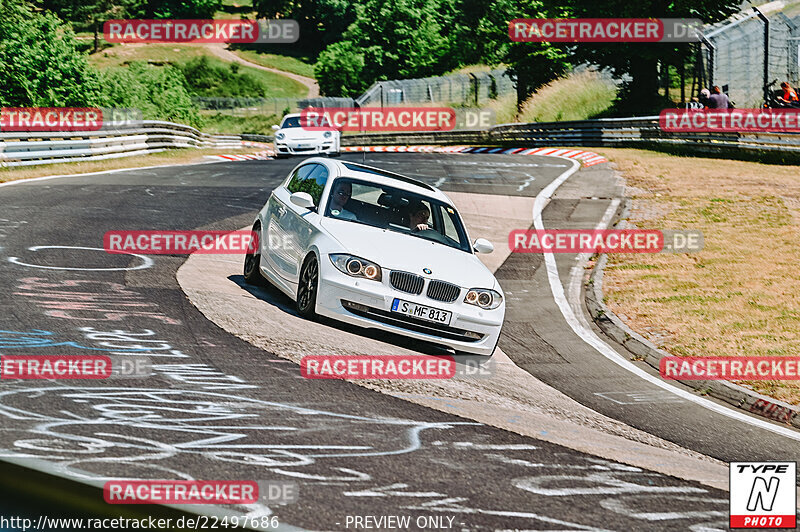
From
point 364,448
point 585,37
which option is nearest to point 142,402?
point 364,448

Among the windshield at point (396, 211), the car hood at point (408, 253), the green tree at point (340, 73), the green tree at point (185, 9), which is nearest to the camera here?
the car hood at point (408, 253)

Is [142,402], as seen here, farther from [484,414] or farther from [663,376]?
[663,376]

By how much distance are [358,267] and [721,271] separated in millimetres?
8097

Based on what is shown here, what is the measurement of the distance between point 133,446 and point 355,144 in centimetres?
4675

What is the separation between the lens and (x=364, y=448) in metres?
5.82

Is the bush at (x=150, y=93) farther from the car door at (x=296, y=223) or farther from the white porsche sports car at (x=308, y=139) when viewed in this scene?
the car door at (x=296, y=223)

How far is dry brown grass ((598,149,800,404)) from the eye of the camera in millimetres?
11383

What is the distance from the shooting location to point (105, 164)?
2761cm

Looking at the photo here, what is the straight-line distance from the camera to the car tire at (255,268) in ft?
36.8

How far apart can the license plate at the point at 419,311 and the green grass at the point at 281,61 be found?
112 m
